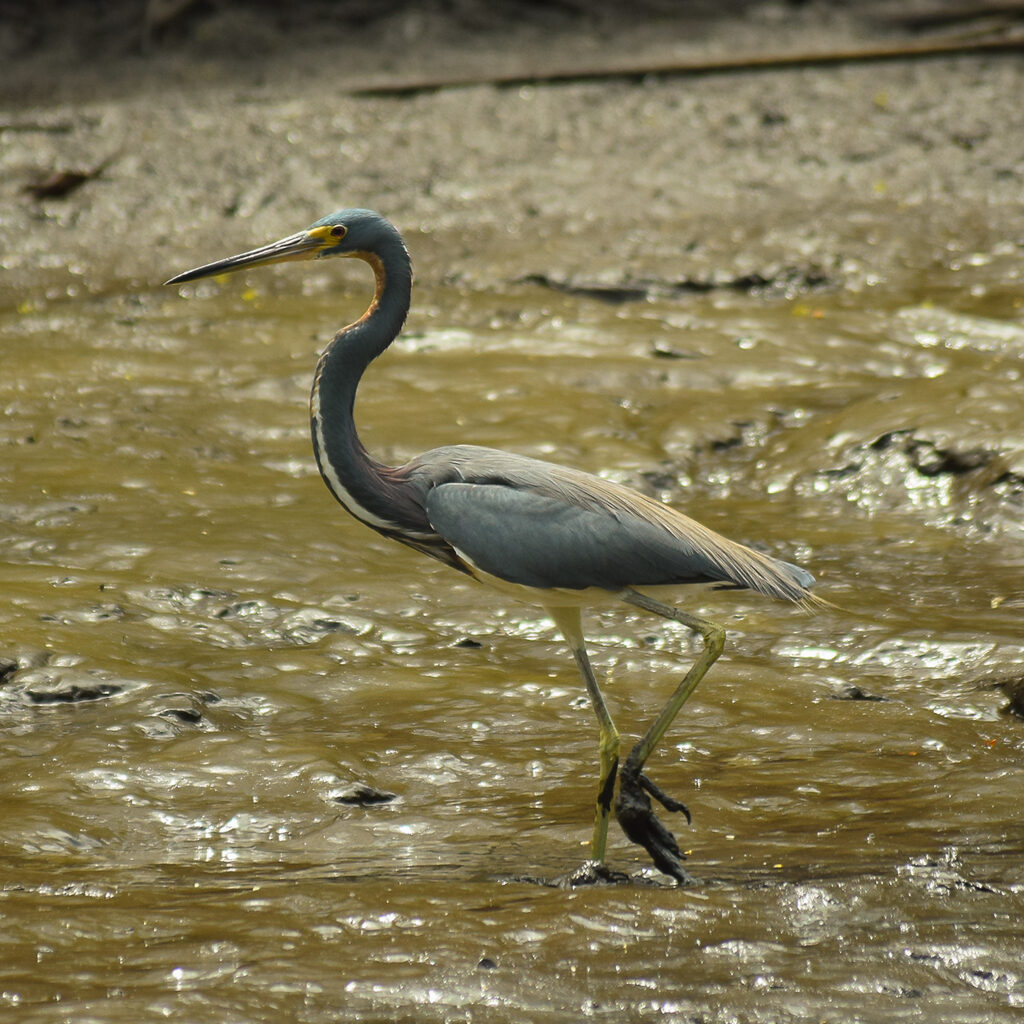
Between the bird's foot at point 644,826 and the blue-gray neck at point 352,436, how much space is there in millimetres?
1021

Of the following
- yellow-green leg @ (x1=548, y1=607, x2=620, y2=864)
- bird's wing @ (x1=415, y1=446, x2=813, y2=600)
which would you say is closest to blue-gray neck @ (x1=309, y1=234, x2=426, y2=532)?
bird's wing @ (x1=415, y1=446, x2=813, y2=600)

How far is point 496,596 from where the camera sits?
634 cm

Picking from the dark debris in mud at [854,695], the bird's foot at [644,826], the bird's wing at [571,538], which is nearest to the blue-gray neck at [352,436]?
the bird's wing at [571,538]

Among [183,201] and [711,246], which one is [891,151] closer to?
[711,246]

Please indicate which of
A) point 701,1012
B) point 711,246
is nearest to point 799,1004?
point 701,1012

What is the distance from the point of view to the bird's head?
468 cm

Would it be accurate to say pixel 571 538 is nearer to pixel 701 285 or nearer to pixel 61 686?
pixel 61 686

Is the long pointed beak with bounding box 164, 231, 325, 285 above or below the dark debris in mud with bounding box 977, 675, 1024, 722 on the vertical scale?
above

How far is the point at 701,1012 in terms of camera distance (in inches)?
120

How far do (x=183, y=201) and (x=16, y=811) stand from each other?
8421mm

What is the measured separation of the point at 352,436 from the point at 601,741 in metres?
1.16

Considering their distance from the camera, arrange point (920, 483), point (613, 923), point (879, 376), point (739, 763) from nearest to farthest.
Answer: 1. point (613, 923)
2. point (739, 763)
3. point (920, 483)
4. point (879, 376)

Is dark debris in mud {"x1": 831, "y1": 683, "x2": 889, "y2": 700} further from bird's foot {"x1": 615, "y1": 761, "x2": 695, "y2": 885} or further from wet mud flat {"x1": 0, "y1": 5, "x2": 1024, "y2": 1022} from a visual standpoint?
bird's foot {"x1": 615, "y1": 761, "x2": 695, "y2": 885}

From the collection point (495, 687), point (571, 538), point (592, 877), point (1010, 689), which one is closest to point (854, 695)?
point (1010, 689)
